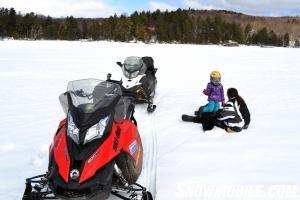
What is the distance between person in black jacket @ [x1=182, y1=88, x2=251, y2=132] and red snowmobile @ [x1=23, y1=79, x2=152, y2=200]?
2929 millimetres

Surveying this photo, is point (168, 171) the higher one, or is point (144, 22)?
point (144, 22)

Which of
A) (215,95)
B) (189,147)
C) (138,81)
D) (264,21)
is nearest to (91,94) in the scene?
(189,147)

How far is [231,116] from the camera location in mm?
7031

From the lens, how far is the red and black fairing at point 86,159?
11.9ft

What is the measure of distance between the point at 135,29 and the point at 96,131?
77.3 metres

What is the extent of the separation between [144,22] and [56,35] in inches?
798

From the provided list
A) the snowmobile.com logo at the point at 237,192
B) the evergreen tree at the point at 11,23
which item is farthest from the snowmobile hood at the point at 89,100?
the evergreen tree at the point at 11,23

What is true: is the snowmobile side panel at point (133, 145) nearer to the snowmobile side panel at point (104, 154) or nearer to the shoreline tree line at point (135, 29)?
the snowmobile side panel at point (104, 154)

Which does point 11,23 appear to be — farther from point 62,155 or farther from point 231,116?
point 62,155

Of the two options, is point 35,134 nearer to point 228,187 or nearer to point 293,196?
point 228,187

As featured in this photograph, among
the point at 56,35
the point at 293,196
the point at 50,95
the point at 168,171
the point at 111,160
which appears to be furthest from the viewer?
the point at 56,35

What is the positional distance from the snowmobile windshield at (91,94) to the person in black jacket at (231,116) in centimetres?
305

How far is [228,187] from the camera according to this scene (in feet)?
15.2

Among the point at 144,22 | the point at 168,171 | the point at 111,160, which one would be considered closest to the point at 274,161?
the point at 168,171
